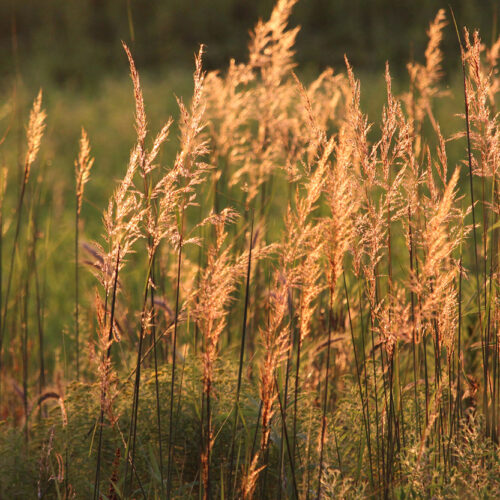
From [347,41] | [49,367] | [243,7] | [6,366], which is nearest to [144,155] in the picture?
[6,366]

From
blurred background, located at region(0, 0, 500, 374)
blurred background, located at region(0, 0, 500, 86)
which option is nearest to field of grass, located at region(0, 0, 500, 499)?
blurred background, located at region(0, 0, 500, 374)

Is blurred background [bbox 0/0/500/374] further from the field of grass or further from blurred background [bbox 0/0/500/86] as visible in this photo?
the field of grass

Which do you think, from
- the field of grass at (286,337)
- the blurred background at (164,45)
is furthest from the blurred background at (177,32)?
the field of grass at (286,337)

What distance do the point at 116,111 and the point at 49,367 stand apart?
750cm

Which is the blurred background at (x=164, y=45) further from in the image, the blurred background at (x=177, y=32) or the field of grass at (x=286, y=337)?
the field of grass at (x=286, y=337)

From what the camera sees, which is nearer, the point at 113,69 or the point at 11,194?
the point at 11,194

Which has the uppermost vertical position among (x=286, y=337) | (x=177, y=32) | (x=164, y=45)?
(x=177, y=32)

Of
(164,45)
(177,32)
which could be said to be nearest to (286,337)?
(164,45)

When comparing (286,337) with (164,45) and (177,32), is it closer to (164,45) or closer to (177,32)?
(164,45)

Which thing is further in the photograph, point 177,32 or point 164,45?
point 177,32

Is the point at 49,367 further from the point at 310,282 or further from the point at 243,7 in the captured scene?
the point at 243,7

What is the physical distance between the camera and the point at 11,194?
705 centimetres

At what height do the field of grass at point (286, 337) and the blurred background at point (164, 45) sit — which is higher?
the blurred background at point (164, 45)

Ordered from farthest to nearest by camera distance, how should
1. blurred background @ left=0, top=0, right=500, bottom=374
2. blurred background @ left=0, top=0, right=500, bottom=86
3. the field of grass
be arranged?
blurred background @ left=0, top=0, right=500, bottom=86 → blurred background @ left=0, top=0, right=500, bottom=374 → the field of grass
